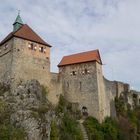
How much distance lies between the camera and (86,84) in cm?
4397

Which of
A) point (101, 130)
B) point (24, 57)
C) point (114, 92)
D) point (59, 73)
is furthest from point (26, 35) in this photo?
point (114, 92)

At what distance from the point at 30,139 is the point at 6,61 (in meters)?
12.0

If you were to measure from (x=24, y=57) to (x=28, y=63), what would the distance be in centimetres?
94

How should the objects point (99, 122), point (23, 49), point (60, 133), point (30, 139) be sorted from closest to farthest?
point (30, 139)
point (60, 133)
point (23, 49)
point (99, 122)

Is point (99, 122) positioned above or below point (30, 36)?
below

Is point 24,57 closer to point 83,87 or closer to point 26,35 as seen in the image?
point 26,35

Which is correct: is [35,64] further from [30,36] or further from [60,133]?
[60,133]

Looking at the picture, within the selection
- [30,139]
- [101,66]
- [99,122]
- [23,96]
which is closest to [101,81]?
[101,66]

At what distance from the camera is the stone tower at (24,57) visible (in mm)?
37656

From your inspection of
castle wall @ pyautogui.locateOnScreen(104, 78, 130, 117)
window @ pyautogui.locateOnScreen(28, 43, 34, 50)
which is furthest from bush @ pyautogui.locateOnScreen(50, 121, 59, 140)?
castle wall @ pyautogui.locateOnScreen(104, 78, 130, 117)

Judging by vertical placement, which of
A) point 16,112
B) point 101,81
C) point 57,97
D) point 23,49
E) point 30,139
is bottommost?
point 30,139

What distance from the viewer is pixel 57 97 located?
138ft

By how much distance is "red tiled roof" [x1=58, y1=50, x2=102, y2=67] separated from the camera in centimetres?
4506

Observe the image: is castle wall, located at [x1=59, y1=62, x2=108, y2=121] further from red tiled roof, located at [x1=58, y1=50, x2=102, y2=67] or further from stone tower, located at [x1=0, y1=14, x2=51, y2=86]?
stone tower, located at [x1=0, y1=14, x2=51, y2=86]
